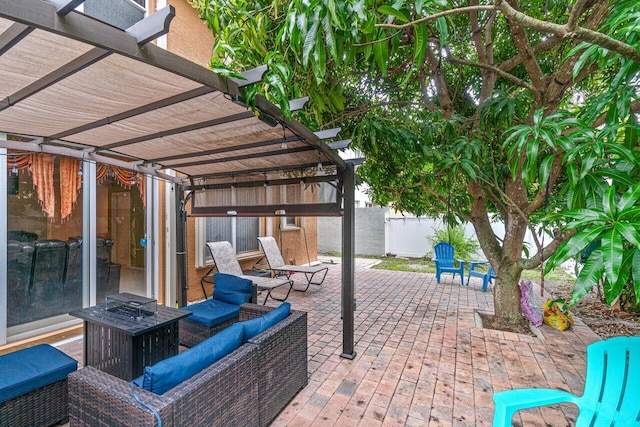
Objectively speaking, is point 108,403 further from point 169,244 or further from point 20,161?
point 169,244

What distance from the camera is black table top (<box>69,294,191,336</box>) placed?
8.69 feet

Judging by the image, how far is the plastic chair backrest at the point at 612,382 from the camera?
1776 mm

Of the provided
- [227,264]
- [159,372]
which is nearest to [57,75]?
[159,372]

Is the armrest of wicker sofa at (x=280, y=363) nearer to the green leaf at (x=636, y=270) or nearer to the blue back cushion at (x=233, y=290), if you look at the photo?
the blue back cushion at (x=233, y=290)

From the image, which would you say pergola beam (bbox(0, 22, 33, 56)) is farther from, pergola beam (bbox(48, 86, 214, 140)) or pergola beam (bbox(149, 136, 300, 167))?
pergola beam (bbox(149, 136, 300, 167))

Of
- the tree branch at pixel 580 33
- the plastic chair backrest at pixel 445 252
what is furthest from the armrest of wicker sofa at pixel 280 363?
the plastic chair backrest at pixel 445 252

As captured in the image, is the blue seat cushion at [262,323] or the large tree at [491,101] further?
the blue seat cushion at [262,323]

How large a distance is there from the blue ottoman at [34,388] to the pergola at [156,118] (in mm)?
1952

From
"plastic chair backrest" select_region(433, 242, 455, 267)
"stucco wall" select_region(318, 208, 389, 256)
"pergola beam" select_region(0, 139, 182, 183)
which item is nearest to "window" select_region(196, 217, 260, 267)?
"pergola beam" select_region(0, 139, 182, 183)

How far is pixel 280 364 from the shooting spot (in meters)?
2.46

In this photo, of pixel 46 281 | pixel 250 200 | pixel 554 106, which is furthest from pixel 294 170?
pixel 46 281

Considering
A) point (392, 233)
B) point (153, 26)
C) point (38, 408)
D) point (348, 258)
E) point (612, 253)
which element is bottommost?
point (38, 408)

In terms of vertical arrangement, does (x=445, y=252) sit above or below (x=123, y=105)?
below

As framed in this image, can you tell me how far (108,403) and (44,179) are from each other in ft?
10.9
